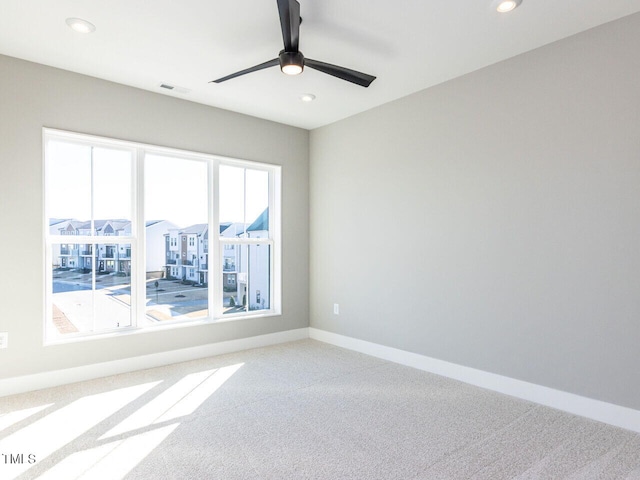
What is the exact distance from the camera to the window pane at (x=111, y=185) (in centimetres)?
357

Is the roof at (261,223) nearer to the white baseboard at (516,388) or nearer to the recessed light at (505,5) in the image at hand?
the white baseboard at (516,388)

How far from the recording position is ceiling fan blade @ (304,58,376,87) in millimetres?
2564

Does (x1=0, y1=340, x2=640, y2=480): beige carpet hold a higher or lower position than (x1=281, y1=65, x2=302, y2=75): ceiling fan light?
lower

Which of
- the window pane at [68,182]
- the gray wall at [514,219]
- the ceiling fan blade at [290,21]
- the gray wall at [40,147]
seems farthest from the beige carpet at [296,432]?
the ceiling fan blade at [290,21]

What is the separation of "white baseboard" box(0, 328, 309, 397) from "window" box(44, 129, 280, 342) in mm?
289

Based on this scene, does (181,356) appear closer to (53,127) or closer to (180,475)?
(180,475)

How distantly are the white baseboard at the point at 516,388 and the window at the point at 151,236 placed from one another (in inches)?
57.2

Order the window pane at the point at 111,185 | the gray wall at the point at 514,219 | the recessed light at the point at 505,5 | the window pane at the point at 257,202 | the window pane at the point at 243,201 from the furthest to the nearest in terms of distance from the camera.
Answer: the window pane at the point at 257,202, the window pane at the point at 243,201, the window pane at the point at 111,185, the gray wall at the point at 514,219, the recessed light at the point at 505,5

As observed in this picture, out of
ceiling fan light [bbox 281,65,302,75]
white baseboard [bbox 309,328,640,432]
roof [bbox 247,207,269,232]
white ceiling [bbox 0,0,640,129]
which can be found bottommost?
white baseboard [bbox 309,328,640,432]

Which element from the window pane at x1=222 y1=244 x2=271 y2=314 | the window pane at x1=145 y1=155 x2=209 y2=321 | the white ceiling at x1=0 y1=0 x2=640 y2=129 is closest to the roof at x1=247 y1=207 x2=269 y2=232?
the window pane at x1=222 y1=244 x2=271 y2=314

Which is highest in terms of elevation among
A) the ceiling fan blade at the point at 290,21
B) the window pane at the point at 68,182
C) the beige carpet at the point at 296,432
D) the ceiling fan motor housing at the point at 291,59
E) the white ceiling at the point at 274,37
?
the white ceiling at the point at 274,37

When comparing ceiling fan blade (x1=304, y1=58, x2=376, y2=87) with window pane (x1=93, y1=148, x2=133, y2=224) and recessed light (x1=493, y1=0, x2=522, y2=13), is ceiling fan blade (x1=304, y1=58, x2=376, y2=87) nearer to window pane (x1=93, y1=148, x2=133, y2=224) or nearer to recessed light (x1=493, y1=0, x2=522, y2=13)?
recessed light (x1=493, y1=0, x2=522, y2=13)

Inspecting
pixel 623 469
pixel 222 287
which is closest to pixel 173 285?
pixel 222 287

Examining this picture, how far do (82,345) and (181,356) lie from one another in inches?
35.1
